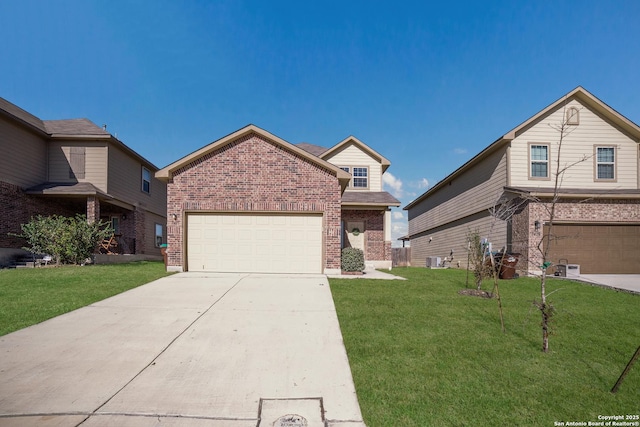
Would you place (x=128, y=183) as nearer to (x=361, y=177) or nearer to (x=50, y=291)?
(x=50, y=291)

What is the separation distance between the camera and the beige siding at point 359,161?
17.6 meters

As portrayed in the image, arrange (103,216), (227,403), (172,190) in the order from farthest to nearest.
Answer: (103,216)
(172,190)
(227,403)

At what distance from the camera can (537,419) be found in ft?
10.00

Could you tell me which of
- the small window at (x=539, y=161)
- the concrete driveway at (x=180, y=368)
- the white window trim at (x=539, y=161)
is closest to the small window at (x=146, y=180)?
the concrete driveway at (x=180, y=368)

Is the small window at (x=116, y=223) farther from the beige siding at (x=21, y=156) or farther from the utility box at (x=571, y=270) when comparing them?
the utility box at (x=571, y=270)

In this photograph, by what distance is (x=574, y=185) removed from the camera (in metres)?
14.1

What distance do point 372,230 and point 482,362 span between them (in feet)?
41.9

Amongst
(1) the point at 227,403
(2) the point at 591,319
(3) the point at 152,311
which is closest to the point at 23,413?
(1) the point at 227,403

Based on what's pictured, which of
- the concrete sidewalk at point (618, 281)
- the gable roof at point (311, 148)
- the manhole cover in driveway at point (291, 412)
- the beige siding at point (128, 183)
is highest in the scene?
the gable roof at point (311, 148)

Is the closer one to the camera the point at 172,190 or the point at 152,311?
the point at 152,311

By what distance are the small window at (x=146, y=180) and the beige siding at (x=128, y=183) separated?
1.01 ft

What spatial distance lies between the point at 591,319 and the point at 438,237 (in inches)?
633

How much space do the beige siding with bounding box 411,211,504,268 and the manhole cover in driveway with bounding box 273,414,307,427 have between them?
9.53 meters

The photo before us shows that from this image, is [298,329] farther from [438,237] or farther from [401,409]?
[438,237]
